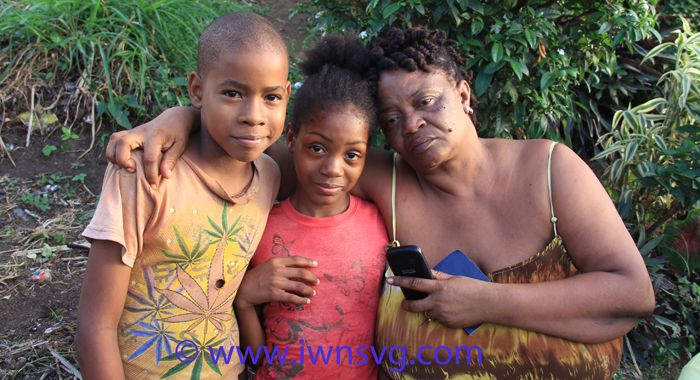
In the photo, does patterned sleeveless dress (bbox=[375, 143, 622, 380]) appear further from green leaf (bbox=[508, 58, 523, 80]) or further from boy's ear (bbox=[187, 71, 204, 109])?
boy's ear (bbox=[187, 71, 204, 109])

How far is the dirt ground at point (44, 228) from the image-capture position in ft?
7.06

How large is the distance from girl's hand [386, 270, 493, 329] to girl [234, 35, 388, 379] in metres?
0.26

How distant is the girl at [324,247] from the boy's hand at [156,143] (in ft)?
1.45

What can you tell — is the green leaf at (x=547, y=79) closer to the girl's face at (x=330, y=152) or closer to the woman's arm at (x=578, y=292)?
the woman's arm at (x=578, y=292)

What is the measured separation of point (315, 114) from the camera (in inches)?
72.6

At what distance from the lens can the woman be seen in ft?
5.62

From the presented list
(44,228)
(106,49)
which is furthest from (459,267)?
(106,49)

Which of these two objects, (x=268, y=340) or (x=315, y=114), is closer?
(x=315, y=114)

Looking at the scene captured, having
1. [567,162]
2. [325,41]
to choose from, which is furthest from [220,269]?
[567,162]

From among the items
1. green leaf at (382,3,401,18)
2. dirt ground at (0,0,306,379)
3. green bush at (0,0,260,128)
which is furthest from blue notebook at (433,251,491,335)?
green bush at (0,0,260,128)

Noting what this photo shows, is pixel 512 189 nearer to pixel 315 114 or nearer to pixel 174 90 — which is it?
pixel 315 114

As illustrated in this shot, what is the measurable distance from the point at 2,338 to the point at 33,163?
4.63 feet

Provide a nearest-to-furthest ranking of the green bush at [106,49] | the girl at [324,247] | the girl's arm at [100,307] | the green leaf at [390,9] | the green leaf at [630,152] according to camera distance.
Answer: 1. the girl's arm at [100,307]
2. the girl at [324,247]
3. the green leaf at [390,9]
4. the green leaf at [630,152]
5. the green bush at [106,49]

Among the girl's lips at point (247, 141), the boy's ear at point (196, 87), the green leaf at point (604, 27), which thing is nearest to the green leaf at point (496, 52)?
the green leaf at point (604, 27)
